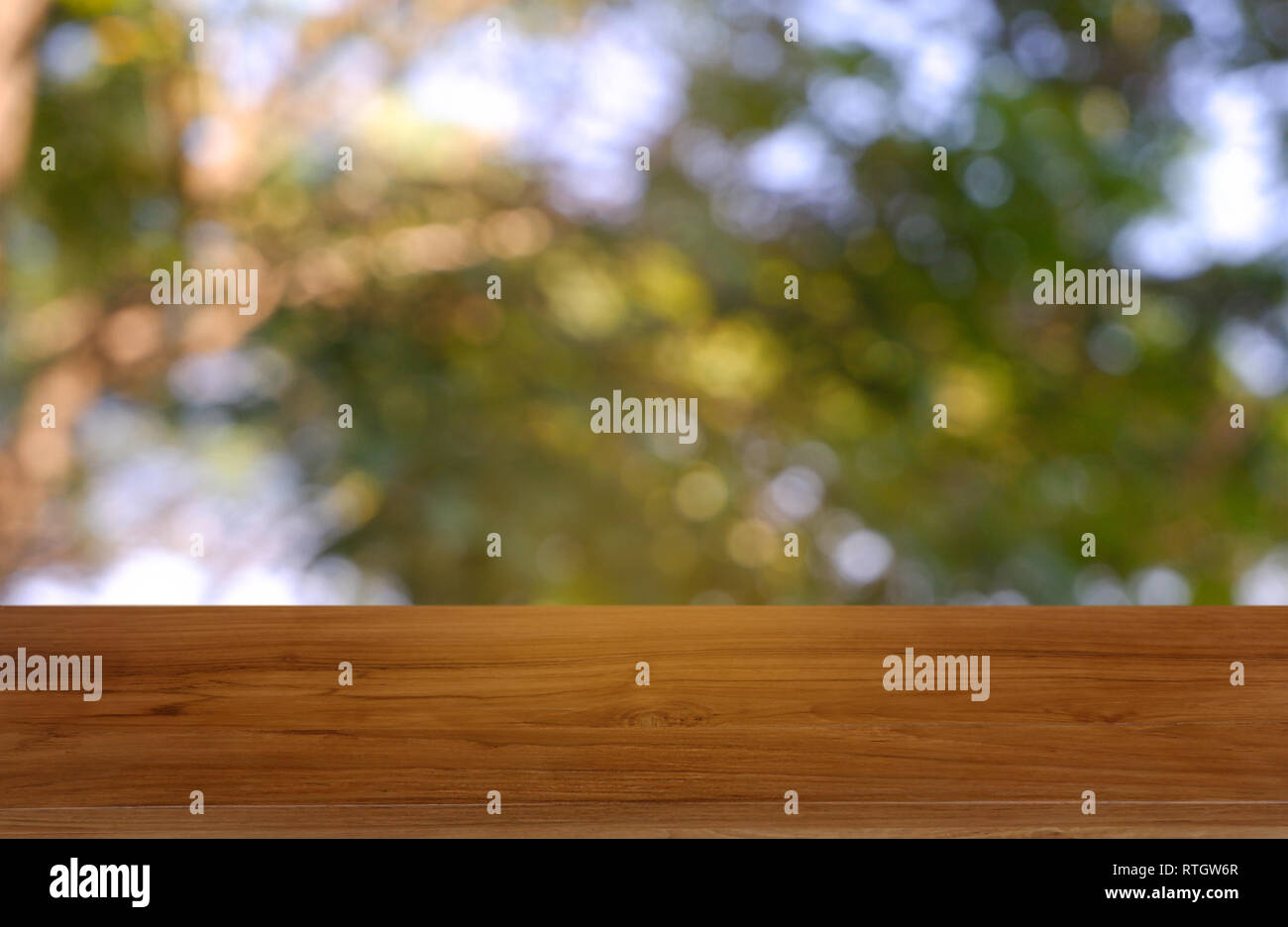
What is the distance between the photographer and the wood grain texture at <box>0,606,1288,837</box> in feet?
3.45

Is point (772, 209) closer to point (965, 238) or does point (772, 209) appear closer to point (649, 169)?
point (649, 169)

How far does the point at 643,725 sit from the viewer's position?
107 cm

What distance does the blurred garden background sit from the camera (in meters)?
1.46

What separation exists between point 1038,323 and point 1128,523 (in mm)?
359

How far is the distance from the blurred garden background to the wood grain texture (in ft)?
1.06

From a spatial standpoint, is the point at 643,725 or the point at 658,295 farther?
the point at 658,295

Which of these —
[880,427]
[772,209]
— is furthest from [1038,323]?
[772,209]

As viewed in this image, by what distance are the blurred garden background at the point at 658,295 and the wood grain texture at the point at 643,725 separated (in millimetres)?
324

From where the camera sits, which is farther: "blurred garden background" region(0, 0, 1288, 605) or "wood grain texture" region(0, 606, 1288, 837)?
"blurred garden background" region(0, 0, 1288, 605)

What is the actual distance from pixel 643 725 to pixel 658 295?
2.74 ft

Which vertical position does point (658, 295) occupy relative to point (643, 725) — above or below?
above

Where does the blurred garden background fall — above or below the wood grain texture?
above

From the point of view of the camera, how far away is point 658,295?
165cm

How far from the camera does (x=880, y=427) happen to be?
61.1 inches
